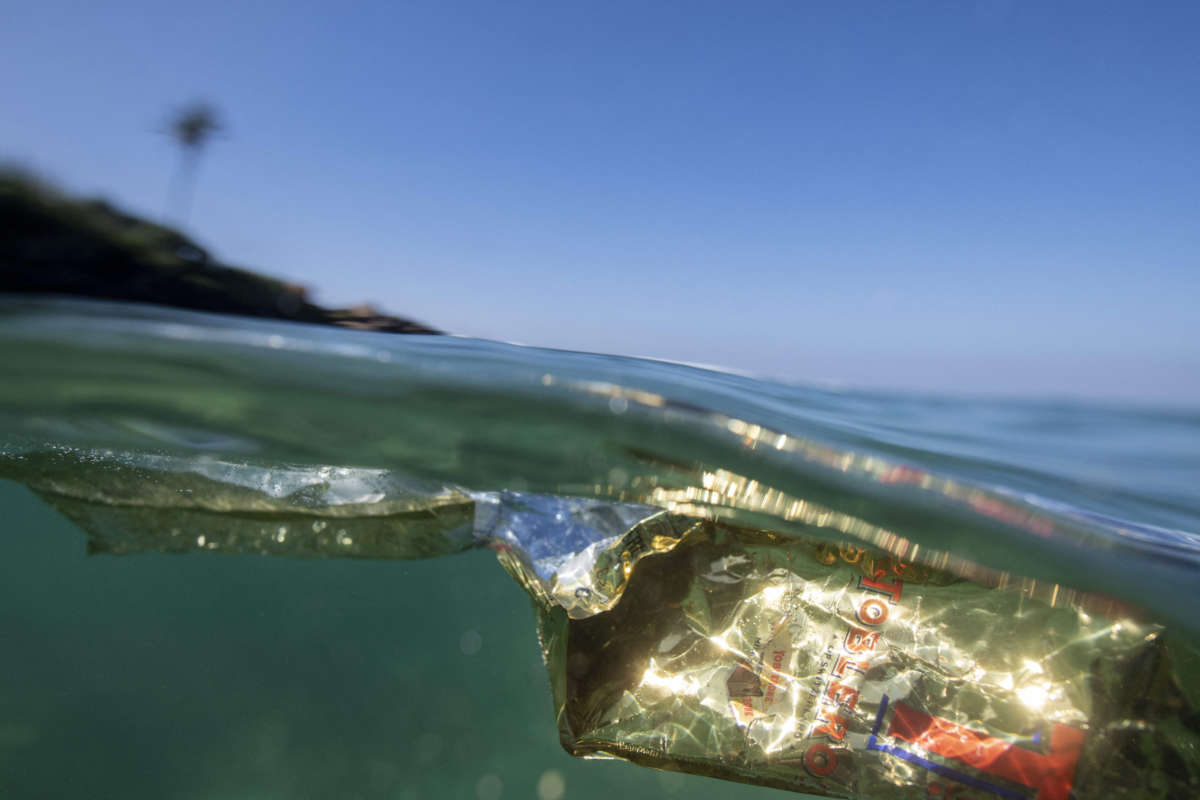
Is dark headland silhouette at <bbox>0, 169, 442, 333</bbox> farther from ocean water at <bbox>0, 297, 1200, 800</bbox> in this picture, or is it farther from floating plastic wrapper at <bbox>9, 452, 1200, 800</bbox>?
floating plastic wrapper at <bbox>9, 452, 1200, 800</bbox>

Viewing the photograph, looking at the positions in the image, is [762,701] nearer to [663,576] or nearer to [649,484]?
[663,576]

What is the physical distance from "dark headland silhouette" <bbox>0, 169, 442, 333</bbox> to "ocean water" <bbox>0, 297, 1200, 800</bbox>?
0.14 m

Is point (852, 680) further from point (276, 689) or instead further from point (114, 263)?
point (276, 689)

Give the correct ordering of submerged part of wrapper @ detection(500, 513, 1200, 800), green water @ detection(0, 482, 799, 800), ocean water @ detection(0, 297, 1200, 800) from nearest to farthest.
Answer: submerged part of wrapper @ detection(500, 513, 1200, 800) → ocean water @ detection(0, 297, 1200, 800) → green water @ detection(0, 482, 799, 800)

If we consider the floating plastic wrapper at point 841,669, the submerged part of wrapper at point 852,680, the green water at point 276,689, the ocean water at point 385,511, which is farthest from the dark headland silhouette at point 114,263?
the green water at point 276,689

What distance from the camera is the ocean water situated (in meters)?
3.75

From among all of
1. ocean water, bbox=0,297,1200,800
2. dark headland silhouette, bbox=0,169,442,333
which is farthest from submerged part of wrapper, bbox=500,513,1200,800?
dark headland silhouette, bbox=0,169,442,333

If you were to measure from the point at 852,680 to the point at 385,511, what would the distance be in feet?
12.1

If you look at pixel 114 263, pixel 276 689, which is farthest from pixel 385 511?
pixel 114 263

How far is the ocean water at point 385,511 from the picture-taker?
375cm

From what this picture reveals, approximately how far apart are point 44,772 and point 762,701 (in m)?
6.00

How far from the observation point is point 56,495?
6027 mm

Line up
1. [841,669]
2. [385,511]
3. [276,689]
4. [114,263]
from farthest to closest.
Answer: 1. [276,689]
2. [385,511]
3. [841,669]
4. [114,263]

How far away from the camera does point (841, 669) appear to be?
130 inches
